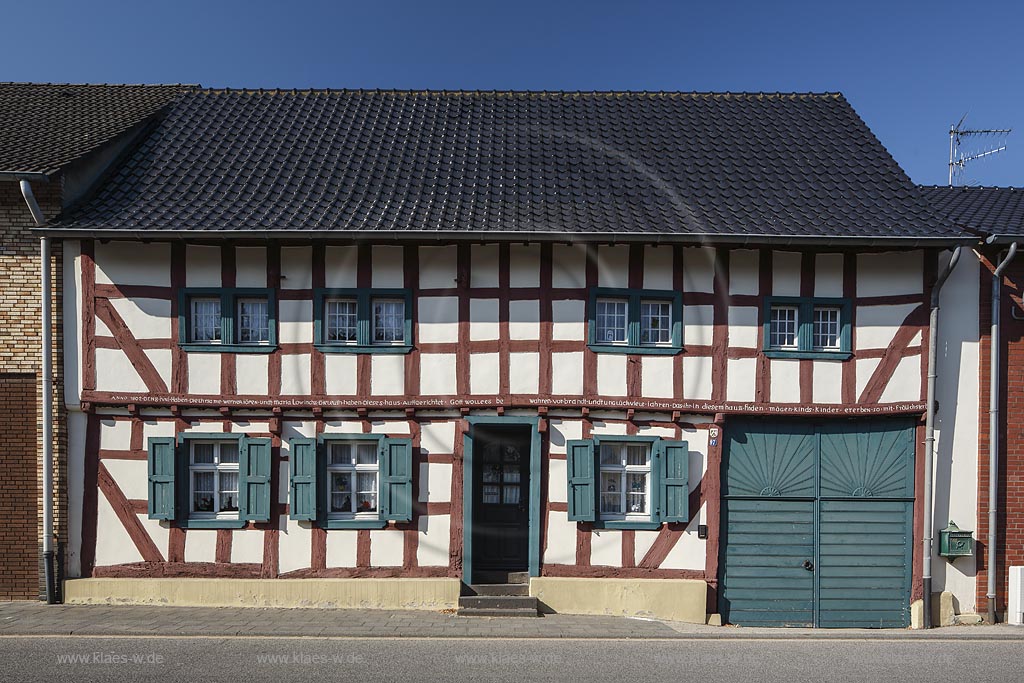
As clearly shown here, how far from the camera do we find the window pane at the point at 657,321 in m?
9.80

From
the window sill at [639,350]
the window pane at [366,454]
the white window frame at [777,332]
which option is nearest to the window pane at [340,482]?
the window pane at [366,454]

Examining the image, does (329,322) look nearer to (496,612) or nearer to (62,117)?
(496,612)

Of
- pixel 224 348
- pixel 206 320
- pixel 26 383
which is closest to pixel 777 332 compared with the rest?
pixel 224 348

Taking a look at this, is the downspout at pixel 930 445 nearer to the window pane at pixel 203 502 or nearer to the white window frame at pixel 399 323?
the white window frame at pixel 399 323

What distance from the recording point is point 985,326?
32.3 feet

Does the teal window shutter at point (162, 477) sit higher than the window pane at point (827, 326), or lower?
lower

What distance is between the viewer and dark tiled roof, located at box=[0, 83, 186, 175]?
32.6ft

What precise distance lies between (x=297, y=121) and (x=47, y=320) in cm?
545

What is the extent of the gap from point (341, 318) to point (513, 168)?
387cm

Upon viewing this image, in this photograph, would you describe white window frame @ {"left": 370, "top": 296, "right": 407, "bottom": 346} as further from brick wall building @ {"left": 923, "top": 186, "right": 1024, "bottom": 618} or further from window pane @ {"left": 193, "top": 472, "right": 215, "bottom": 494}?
brick wall building @ {"left": 923, "top": 186, "right": 1024, "bottom": 618}

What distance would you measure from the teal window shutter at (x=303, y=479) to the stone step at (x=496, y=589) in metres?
2.54

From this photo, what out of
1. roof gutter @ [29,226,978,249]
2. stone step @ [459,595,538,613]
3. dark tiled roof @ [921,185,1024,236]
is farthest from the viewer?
dark tiled roof @ [921,185,1024,236]

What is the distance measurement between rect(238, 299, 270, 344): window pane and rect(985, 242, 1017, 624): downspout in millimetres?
10673

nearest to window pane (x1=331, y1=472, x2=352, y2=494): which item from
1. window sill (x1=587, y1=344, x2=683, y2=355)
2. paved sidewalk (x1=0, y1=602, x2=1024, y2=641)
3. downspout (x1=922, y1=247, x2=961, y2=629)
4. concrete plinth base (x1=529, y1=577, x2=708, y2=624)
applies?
paved sidewalk (x1=0, y1=602, x2=1024, y2=641)
